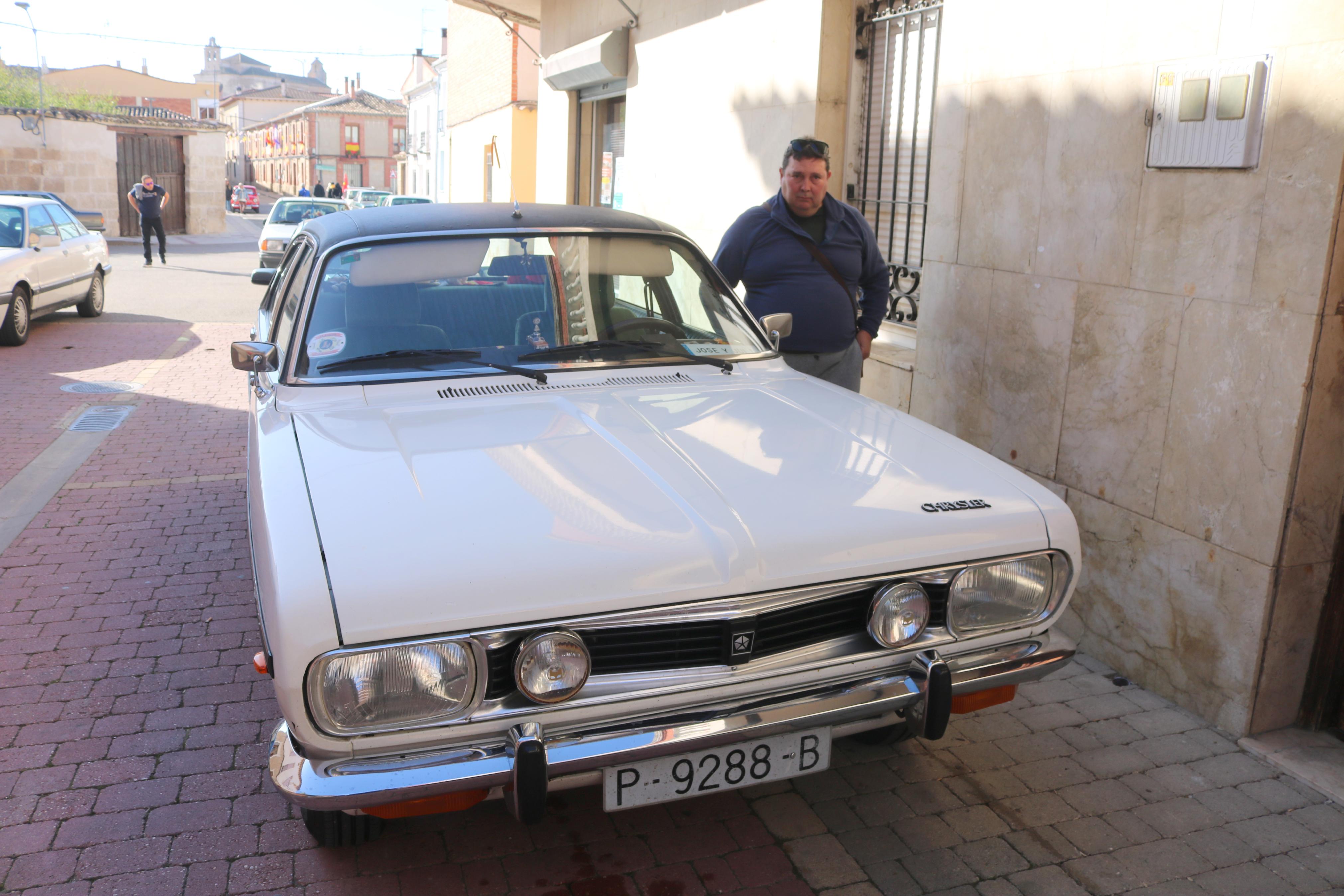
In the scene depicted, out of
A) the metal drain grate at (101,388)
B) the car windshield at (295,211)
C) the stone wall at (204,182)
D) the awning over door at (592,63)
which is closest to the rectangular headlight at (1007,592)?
the metal drain grate at (101,388)

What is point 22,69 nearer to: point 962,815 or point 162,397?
point 162,397

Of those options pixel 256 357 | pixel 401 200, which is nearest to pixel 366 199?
pixel 401 200

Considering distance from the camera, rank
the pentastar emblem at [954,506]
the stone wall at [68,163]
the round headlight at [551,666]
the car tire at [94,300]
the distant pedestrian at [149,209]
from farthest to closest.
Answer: the stone wall at [68,163] → the distant pedestrian at [149,209] → the car tire at [94,300] → the pentastar emblem at [954,506] → the round headlight at [551,666]

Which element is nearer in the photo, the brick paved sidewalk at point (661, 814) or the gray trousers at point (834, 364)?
the brick paved sidewalk at point (661, 814)

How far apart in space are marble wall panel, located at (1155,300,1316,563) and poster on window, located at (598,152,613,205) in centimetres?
870

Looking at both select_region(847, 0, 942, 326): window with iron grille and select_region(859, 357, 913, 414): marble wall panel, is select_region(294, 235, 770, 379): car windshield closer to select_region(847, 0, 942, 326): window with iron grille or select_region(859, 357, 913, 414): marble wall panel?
select_region(859, 357, 913, 414): marble wall panel

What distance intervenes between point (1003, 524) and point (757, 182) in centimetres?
555

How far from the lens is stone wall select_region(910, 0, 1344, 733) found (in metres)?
3.51

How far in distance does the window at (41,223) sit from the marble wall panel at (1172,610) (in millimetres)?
11879

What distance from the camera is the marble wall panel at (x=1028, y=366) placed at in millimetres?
4586

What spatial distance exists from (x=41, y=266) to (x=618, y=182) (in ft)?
21.6

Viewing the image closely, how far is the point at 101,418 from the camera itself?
809cm

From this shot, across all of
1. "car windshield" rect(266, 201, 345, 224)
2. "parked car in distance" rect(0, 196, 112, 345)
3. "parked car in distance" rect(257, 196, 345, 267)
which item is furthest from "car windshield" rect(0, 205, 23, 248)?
"car windshield" rect(266, 201, 345, 224)

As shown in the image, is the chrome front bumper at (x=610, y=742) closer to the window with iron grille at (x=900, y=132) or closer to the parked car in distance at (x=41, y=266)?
the window with iron grille at (x=900, y=132)
